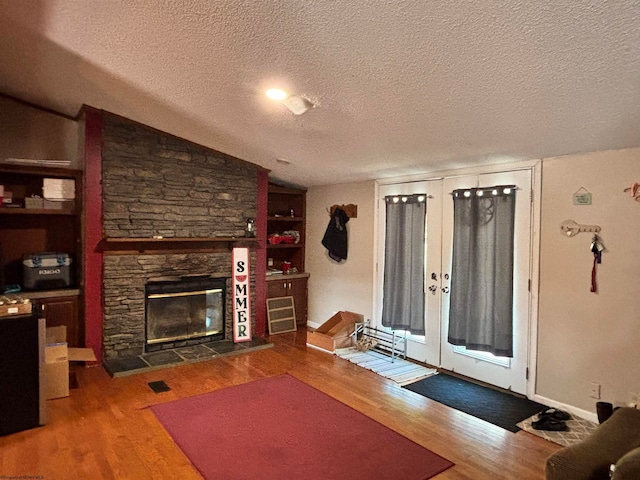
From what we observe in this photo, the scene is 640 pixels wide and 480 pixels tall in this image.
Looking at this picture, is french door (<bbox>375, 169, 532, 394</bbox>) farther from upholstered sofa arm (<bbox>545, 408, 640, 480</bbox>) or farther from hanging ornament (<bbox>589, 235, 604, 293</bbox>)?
upholstered sofa arm (<bbox>545, 408, 640, 480</bbox>)

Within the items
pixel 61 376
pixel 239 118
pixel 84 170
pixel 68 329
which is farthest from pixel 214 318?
pixel 239 118

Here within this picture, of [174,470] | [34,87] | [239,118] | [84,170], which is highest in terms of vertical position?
[34,87]

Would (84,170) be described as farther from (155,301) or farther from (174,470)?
(174,470)

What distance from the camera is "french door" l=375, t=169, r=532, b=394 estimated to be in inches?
141

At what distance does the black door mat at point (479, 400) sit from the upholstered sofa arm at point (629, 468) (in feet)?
5.08

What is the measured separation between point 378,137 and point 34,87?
317 centimetres

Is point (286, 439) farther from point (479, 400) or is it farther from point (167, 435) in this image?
point (479, 400)

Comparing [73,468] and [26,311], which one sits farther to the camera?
[26,311]

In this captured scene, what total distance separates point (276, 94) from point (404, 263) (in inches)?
97.5

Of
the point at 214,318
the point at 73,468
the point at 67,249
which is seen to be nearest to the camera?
the point at 73,468

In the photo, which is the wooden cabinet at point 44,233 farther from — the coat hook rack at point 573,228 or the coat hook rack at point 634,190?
the coat hook rack at point 634,190

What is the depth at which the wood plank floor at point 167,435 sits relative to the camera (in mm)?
2471

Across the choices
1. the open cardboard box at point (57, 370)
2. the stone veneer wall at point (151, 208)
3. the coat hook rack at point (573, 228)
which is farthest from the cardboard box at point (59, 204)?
the coat hook rack at point (573, 228)

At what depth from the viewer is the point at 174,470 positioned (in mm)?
2449
